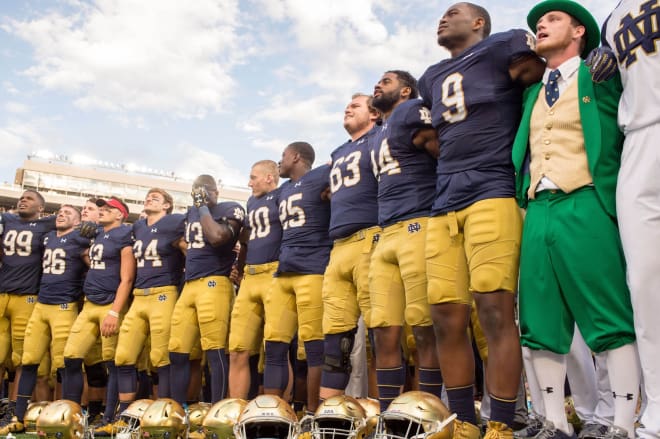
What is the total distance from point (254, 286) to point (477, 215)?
3.11m

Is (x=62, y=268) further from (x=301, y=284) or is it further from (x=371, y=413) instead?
(x=371, y=413)

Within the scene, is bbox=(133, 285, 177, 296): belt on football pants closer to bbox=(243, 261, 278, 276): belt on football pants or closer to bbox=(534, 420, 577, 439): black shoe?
bbox=(243, 261, 278, 276): belt on football pants

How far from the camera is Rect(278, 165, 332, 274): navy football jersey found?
5.61 meters

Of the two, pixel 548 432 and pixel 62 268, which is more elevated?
pixel 62 268

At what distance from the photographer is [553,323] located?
3.12 metres

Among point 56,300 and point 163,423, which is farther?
point 56,300

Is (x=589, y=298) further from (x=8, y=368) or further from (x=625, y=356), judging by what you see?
(x=8, y=368)

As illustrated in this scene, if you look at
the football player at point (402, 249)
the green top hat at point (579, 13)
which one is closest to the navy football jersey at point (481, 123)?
the green top hat at point (579, 13)

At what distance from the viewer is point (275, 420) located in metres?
3.65

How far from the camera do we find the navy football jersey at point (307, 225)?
561 centimetres

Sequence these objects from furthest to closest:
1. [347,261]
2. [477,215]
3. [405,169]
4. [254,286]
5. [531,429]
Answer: [254,286]
[347,261]
[405,169]
[531,429]
[477,215]

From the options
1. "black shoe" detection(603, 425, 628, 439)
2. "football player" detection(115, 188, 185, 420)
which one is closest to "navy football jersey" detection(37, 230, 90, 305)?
"football player" detection(115, 188, 185, 420)

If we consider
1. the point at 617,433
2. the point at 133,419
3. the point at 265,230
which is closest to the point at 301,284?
the point at 265,230

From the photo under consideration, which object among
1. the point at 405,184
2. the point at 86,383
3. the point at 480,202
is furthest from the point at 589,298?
the point at 86,383
